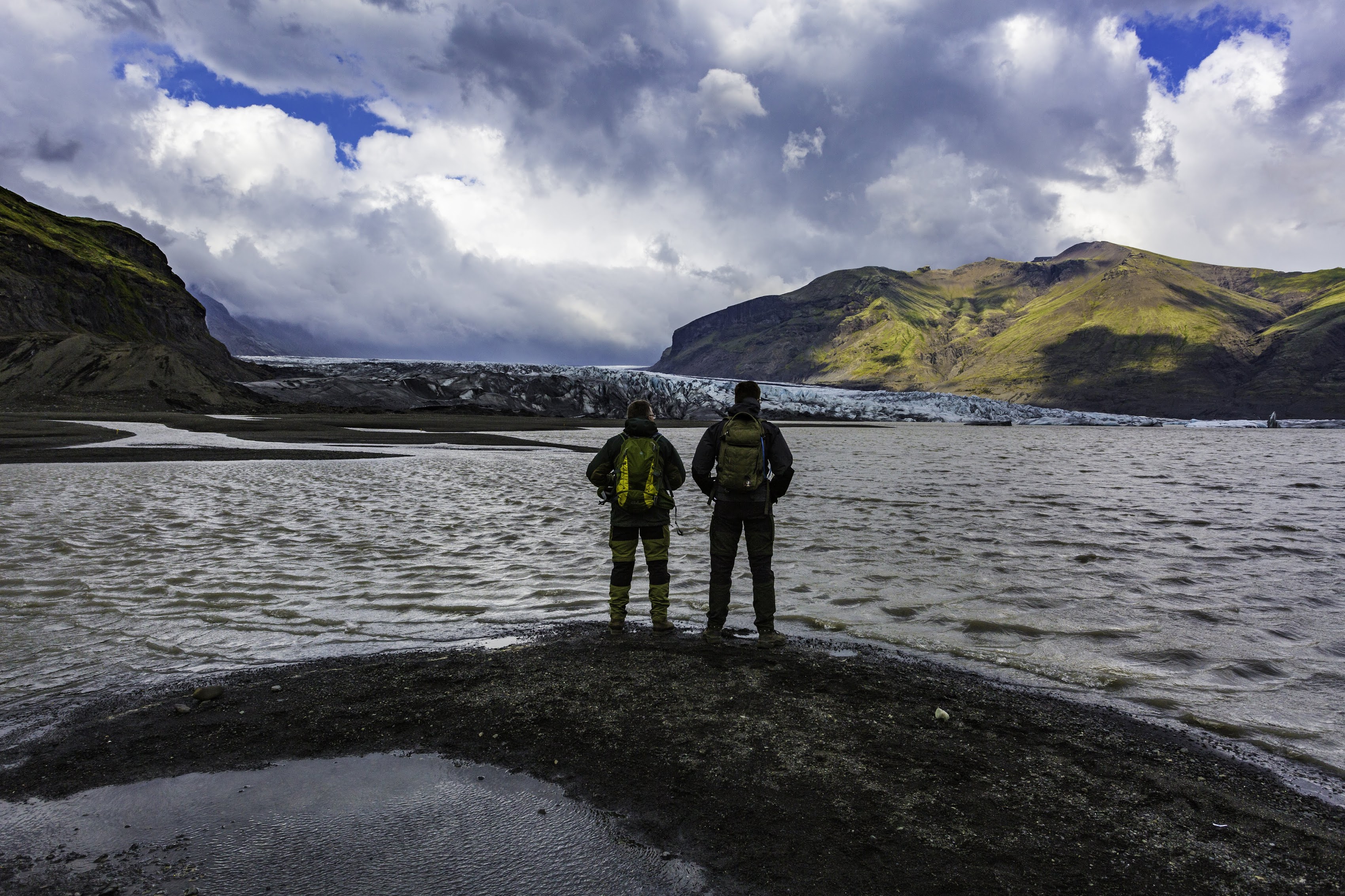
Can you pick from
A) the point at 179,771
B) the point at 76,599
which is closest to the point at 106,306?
the point at 76,599

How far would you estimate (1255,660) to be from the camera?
6996 mm

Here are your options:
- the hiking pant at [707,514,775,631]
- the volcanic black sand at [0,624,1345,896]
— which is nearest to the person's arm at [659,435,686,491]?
the hiking pant at [707,514,775,631]

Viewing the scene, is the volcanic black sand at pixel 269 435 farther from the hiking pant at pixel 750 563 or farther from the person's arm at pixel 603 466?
the hiking pant at pixel 750 563

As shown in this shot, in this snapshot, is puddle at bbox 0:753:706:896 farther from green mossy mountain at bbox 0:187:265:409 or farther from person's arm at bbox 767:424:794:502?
green mossy mountain at bbox 0:187:265:409

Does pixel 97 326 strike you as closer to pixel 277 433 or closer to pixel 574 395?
pixel 574 395

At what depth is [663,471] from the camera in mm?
8055

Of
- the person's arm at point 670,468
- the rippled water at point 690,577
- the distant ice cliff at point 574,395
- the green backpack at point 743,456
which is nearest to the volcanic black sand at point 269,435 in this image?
the rippled water at point 690,577

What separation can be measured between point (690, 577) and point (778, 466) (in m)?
3.45

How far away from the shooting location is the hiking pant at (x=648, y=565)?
7793 mm

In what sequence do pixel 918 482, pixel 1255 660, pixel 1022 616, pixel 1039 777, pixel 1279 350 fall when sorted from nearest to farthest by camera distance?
pixel 1039 777 → pixel 1255 660 → pixel 1022 616 → pixel 918 482 → pixel 1279 350

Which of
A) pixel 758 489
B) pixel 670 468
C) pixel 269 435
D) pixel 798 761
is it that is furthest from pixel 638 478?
pixel 269 435

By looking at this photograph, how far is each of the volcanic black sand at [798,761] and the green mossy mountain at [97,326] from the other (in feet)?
207

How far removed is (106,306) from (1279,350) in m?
235

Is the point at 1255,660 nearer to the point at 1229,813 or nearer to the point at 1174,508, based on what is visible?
the point at 1229,813
